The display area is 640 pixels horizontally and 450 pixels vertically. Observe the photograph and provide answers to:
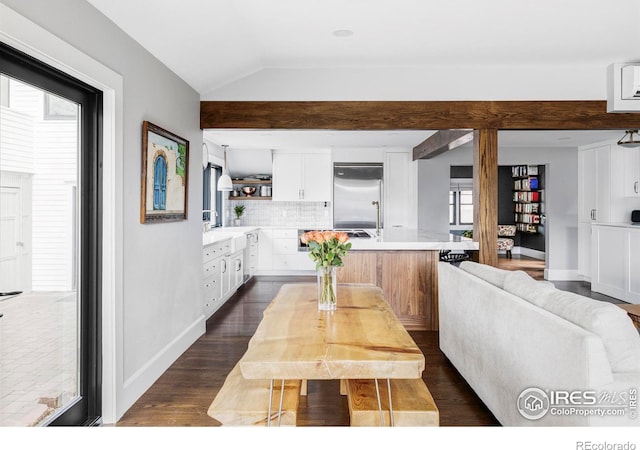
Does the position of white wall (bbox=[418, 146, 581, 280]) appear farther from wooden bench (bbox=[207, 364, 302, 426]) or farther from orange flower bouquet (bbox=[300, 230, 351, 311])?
wooden bench (bbox=[207, 364, 302, 426])

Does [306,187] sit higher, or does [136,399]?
[306,187]

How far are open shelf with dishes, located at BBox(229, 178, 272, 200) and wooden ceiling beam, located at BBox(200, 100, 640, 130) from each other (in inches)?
146

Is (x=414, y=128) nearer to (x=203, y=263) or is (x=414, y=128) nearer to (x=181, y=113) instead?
(x=181, y=113)

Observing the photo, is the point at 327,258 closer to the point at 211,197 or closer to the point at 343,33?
the point at 343,33

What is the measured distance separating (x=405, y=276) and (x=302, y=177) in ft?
12.7

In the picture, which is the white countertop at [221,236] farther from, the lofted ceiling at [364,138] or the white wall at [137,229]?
the lofted ceiling at [364,138]

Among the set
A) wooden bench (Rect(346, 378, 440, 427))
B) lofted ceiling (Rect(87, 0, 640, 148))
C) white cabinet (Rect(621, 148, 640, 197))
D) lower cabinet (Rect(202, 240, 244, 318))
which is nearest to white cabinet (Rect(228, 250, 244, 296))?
lower cabinet (Rect(202, 240, 244, 318))

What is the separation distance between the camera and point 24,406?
1.98 metres

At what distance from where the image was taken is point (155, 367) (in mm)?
3064

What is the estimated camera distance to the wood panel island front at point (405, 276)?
4305 millimetres

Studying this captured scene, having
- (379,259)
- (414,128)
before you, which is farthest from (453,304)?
(414,128)

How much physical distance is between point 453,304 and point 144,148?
7.98 ft

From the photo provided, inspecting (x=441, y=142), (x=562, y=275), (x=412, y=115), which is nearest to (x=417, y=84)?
(x=412, y=115)

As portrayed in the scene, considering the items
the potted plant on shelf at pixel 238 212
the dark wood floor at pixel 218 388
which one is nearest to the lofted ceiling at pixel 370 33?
the dark wood floor at pixel 218 388
